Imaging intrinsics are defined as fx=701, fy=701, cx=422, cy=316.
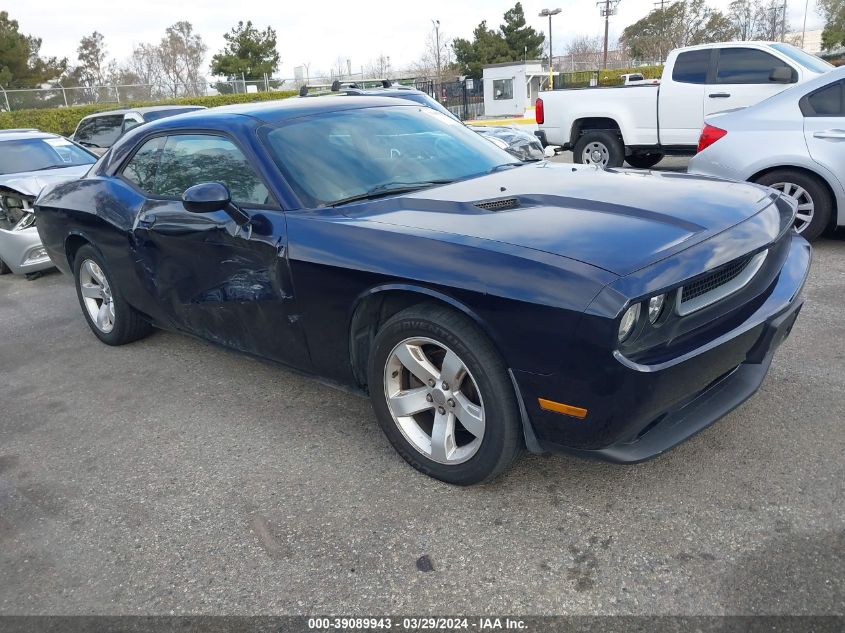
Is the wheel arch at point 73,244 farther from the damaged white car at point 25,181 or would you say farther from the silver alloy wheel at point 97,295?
the damaged white car at point 25,181

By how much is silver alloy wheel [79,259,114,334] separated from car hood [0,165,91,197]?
84.0 inches

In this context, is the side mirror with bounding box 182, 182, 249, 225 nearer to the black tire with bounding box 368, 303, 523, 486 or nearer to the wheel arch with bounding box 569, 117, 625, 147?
the black tire with bounding box 368, 303, 523, 486

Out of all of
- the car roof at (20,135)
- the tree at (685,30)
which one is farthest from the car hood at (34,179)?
the tree at (685,30)

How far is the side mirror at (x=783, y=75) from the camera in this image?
8711mm

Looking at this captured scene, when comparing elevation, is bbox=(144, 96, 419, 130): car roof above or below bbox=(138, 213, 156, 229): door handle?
above

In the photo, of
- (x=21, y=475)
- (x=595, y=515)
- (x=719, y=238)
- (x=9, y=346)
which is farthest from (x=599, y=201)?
(x=9, y=346)

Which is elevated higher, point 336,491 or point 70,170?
point 70,170

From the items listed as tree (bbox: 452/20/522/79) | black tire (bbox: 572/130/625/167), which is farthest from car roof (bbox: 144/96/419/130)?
tree (bbox: 452/20/522/79)

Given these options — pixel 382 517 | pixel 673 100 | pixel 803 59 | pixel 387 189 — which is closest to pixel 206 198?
pixel 387 189

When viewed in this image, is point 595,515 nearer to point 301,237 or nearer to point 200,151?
point 301,237

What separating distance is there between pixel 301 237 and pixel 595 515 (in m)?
1.72

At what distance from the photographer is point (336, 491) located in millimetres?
3047

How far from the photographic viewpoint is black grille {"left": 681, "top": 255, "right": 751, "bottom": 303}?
2.58 m

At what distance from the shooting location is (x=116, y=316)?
4.88 meters
